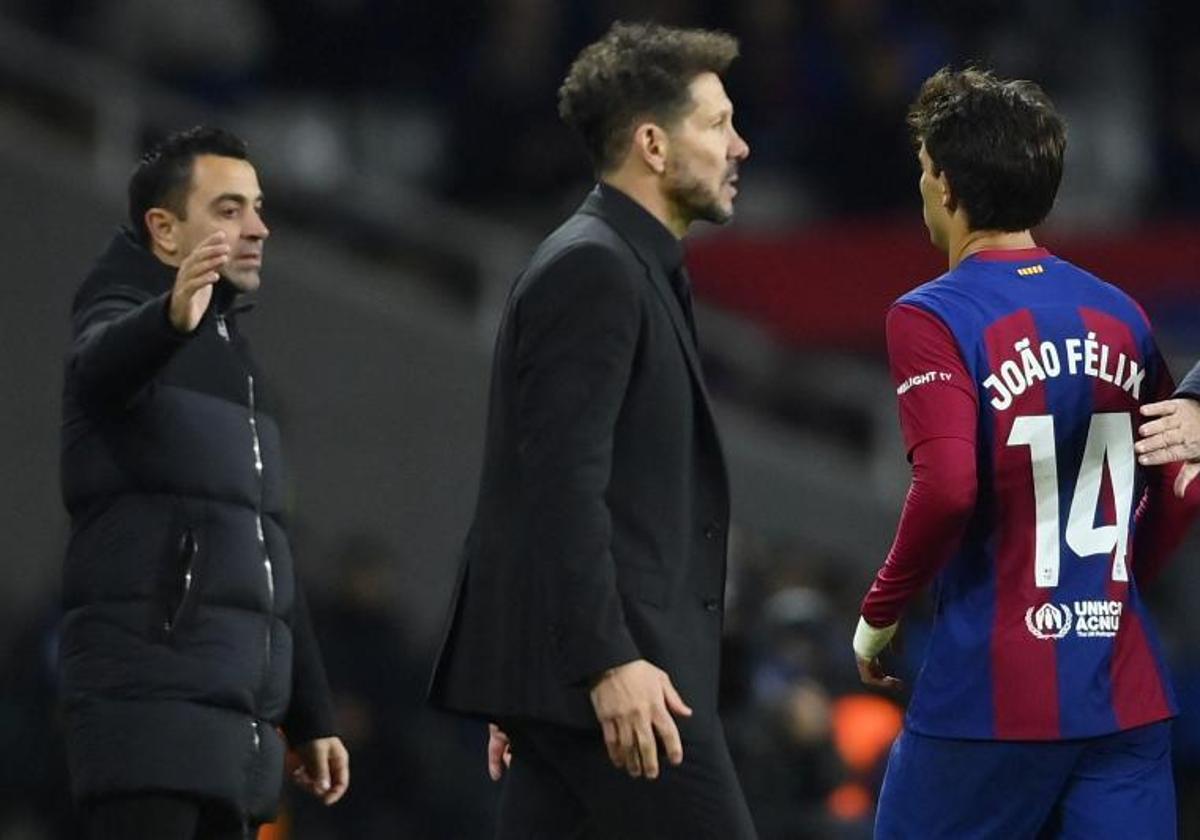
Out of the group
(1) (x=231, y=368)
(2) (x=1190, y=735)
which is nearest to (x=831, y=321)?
(2) (x=1190, y=735)

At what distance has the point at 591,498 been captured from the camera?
15.0 feet

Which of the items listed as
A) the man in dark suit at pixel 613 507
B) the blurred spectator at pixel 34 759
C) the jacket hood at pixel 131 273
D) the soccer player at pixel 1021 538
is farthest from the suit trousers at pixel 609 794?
the blurred spectator at pixel 34 759

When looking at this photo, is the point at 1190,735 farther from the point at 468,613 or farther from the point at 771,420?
the point at 468,613

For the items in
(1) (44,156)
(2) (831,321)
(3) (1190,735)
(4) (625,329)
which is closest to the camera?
(4) (625,329)

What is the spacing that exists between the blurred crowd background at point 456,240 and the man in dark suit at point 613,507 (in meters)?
5.39

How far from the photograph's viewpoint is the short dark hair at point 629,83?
195 inches

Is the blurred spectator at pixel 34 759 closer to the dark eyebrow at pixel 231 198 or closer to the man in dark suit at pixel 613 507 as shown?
the dark eyebrow at pixel 231 198

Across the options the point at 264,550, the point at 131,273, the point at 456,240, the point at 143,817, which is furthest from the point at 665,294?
the point at 456,240

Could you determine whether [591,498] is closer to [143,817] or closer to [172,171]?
[143,817]

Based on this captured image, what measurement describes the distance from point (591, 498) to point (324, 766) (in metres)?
1.43

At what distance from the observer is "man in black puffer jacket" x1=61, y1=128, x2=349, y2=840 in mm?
5254

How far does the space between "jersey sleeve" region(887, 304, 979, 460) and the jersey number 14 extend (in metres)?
0.12

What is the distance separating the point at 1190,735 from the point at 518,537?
634 cm

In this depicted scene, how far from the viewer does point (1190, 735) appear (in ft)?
34.7
